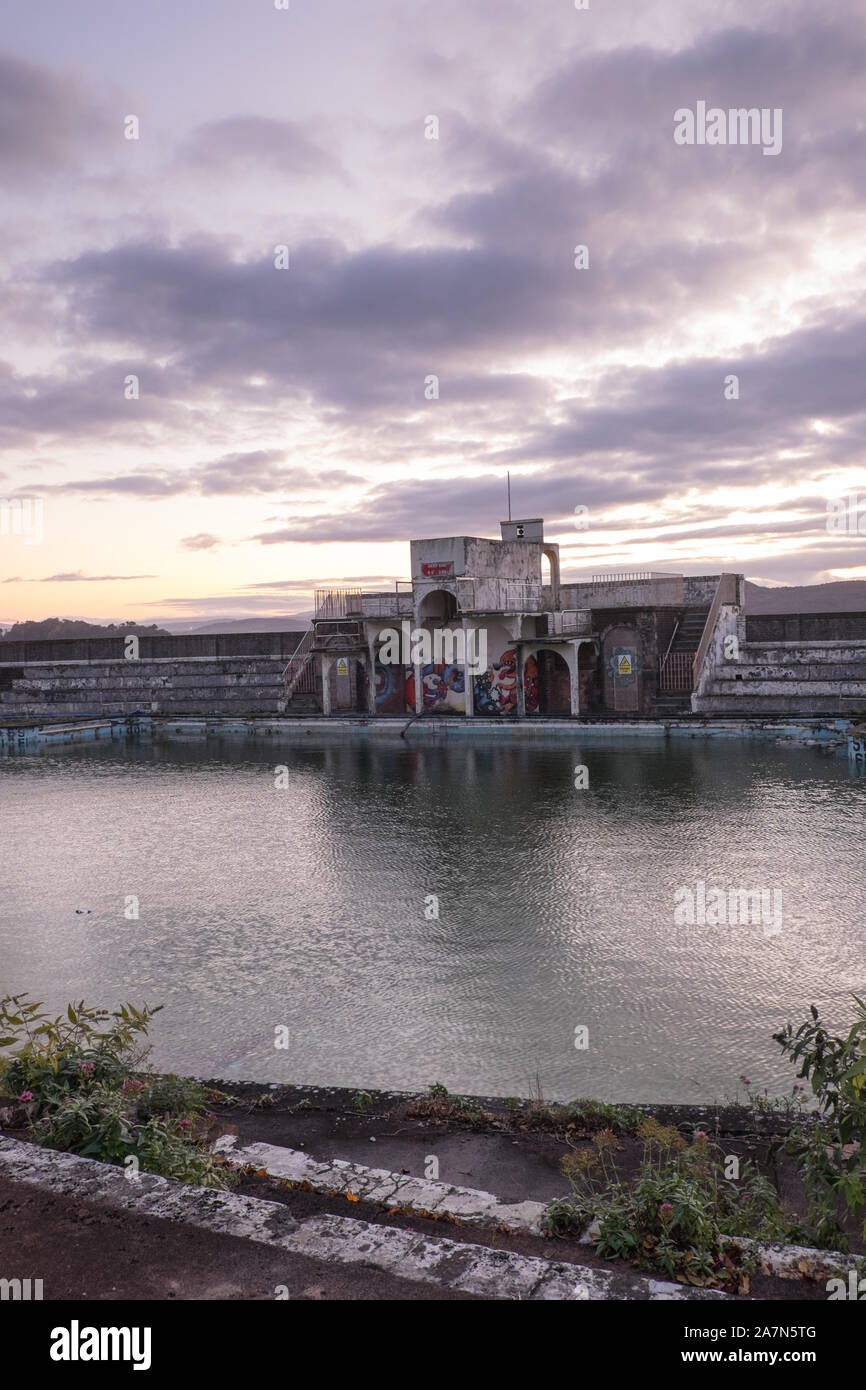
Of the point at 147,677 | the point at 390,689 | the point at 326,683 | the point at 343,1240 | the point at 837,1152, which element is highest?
the point at 147,677

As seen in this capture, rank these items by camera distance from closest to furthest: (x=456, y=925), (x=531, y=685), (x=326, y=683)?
1. (x=456, y=925)
2. (x=531, y=685)
3. (x=326, y=683)

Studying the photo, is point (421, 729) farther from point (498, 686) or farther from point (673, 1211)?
point (673, 1211)

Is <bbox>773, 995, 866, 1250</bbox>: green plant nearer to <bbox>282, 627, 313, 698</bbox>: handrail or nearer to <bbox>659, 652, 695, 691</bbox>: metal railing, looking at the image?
<bbox>659, 652, 695, 691</bbox>: metal railing

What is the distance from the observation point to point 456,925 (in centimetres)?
1582

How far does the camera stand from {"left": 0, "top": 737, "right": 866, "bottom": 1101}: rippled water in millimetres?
10914

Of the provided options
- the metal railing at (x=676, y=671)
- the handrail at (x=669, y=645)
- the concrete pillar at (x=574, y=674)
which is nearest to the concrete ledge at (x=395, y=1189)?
the concrete pillar at (x=574, y=674)

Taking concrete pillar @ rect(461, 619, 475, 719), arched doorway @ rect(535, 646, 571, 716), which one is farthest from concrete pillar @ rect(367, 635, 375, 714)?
arched doorway @ rect(535, 646, 571, 716)

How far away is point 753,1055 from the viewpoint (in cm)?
1052

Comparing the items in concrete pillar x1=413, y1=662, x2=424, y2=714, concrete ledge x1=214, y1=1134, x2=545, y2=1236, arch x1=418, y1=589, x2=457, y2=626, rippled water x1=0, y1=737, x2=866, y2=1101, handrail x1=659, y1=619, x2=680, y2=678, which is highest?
arch x1=418, y1=589, x2=457, y2=626

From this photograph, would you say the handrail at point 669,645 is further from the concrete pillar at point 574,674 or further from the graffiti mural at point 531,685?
the graffiti mural at point 531,685

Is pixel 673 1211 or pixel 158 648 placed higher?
pixel 158 648

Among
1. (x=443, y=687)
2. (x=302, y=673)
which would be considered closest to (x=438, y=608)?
(x=443, y=687)
